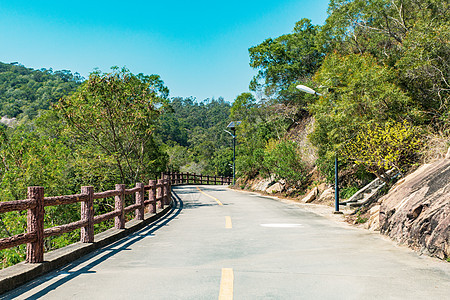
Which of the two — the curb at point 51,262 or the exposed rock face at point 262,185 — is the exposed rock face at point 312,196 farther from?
the curb at point 51,262

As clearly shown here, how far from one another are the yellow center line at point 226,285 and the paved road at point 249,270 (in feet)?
0.04

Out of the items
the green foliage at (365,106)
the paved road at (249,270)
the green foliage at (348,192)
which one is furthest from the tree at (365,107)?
the paved road at (249,270)

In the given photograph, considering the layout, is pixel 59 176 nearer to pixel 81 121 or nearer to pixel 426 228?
pixel 81 121

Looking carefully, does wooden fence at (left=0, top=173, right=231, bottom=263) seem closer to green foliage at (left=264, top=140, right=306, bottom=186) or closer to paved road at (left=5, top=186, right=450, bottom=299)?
paved road at (left=5, top=186, right=450, bottom=299)

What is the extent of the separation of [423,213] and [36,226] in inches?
290

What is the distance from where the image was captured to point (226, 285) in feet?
16.7

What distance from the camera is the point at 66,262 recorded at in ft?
21.6

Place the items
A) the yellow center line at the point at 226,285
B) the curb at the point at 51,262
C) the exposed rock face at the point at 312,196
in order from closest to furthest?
the yellow center line at the point at 226,285 → the curb at the point at 51,262 → the exposed rock face at the point at 312,196

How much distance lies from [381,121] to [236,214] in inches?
273

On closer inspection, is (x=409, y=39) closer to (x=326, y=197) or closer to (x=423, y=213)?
(x=326, y=197)

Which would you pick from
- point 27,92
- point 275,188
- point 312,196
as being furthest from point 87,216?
point 27,92

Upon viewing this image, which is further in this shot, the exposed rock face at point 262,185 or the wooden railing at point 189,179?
the wooden railing at point 189,179

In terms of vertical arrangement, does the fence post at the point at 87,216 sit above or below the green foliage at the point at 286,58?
below

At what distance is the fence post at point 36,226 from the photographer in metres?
5.88
